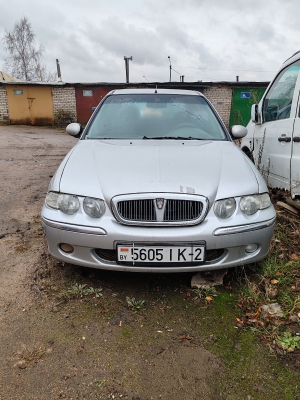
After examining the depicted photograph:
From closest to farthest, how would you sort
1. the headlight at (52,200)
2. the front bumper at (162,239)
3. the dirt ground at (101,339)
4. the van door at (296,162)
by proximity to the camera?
the dirt ground at (101,339), the front bumper at (162,239), the headlight at (52,200), the van door at (296,162)

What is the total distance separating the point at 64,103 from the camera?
57.2 ft

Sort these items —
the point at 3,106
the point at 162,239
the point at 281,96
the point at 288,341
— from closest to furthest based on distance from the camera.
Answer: the point at 288,341
the point at 162,239
the point at 281,96
the point at 3,106

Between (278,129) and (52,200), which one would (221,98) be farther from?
(52,200)

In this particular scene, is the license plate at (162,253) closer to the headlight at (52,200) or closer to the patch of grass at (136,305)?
the patch of grass at (136,305)

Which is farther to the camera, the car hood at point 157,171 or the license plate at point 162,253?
the car hood at point 157,171

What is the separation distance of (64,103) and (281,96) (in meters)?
15.9

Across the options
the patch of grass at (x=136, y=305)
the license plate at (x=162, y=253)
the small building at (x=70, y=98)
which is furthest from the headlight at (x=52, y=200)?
the small building at (x=70, y=98)

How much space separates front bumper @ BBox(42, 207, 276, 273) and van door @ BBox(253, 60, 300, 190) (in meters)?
1.43

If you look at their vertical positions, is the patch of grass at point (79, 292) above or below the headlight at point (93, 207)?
below

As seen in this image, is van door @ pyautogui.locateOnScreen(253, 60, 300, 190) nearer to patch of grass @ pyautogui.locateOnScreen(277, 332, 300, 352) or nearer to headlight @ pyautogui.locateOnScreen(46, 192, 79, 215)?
patch of grass @ pyautogui.locateOnScreen(277, 332, 300, 352)

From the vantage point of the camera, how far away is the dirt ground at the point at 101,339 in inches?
59.6

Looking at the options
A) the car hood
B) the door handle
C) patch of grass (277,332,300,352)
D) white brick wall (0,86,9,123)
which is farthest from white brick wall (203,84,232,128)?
patch of grass (277,332,300,352)

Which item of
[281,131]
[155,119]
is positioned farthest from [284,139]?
[155,119]

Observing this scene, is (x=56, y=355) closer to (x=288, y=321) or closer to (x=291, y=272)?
(x=288, y=321)
